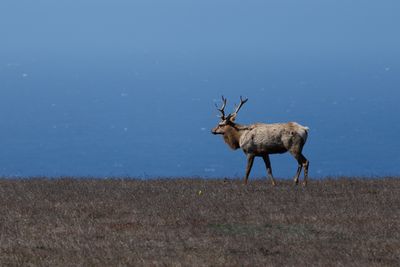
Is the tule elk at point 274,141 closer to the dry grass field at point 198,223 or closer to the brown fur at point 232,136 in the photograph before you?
the brown fur at point 232,136

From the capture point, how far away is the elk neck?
88.5 feet

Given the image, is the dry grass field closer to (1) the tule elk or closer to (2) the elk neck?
(1) the tule elk

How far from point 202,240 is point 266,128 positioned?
9.37 m

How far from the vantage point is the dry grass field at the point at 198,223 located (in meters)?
15.0

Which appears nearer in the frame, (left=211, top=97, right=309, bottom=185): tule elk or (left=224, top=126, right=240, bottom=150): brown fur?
(left=211, top=97, right=309, bottom=185): tule elk

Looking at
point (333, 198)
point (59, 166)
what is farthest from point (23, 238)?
point (59, 166)

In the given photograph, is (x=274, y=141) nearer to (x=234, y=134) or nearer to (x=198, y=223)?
(x=234, y=134)

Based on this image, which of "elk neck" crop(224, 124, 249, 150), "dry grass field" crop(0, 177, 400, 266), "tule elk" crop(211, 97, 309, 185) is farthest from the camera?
"elk neck" crop(224, 124, 249, 150)

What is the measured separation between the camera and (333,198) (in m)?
21.1

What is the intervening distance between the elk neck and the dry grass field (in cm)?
294

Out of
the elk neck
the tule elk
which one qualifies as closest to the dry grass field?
the tule elk

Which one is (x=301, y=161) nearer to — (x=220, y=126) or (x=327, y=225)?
(x=220, y=126)

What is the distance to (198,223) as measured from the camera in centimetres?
1789

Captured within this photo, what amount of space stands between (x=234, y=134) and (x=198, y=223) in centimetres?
937
